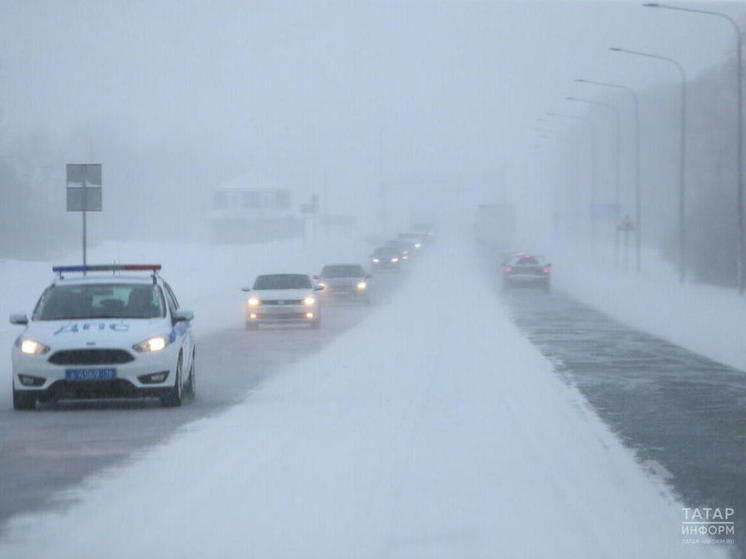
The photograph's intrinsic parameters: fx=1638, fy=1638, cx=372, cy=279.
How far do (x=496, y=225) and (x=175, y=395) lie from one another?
10408cm

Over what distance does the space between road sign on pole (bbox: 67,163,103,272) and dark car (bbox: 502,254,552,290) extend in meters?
Answer: 32.0

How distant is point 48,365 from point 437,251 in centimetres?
10397

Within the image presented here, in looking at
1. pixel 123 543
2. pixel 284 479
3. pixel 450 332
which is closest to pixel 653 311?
pixel 450 332

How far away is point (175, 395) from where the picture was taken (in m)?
18.6

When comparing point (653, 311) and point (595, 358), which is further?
point (653, 311)

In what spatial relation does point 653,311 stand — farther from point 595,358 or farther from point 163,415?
point 163,415

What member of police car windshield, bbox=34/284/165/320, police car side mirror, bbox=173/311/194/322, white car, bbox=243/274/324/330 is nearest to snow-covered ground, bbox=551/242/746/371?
white car, bbox=243/274/324/330

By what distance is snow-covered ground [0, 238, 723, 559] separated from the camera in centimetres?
953

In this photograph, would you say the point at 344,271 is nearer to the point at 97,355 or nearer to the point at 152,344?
the point at 152,344

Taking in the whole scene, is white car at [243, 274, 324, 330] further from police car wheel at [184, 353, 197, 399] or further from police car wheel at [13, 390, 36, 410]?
police car wheel at [13, 390, 36, 410]

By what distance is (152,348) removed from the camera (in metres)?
18.2

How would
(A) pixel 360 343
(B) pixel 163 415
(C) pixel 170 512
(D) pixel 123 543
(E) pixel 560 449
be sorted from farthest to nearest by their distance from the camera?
(A) pixel 360 343 < (B) pixel 163 415 < (E) pixel 560 449 < (C) pixel 170 512 < (D) pixel 123 543

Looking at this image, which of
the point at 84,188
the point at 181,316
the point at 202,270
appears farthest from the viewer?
the point at 202,270

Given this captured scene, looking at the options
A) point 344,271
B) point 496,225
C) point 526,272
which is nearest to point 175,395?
point 344,271
